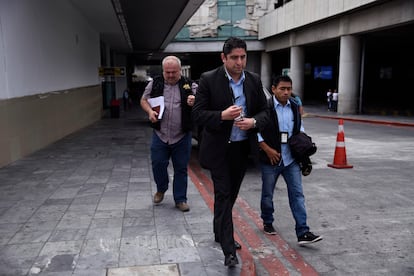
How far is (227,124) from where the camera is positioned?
355 centimetres

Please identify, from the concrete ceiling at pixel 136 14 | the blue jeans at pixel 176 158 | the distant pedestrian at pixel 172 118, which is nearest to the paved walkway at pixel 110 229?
the blue jeans at pixel 176 158

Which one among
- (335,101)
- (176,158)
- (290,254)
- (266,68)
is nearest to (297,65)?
(335,101)

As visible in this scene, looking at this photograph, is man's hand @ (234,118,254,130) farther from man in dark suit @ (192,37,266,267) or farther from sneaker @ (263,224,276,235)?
sneaker @ (263,224,276,235)

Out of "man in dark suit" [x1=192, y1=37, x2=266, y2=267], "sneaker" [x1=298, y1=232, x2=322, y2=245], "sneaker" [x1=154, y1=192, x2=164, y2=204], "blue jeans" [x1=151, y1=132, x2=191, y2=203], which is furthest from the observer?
"sneaker" [x1=154, y1=192, x2=164, y2=204]

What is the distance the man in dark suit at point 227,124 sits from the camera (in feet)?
11.5

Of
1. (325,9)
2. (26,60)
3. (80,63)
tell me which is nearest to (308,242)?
(26,60)

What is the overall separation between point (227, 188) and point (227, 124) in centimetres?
57

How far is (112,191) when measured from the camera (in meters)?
6.15

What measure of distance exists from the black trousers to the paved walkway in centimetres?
27

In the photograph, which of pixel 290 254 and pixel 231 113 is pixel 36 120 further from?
pixel 231 113

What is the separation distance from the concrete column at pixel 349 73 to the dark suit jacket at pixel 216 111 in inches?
855

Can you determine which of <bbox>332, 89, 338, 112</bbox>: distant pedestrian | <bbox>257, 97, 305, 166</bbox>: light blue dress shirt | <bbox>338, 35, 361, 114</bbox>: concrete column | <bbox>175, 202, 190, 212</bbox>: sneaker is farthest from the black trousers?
<bbox>332, 89, 338, 112</bbox>: distant pedestrian

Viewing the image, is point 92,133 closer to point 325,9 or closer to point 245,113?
point 245,113

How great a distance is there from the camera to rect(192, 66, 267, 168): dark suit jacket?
3564 mm
